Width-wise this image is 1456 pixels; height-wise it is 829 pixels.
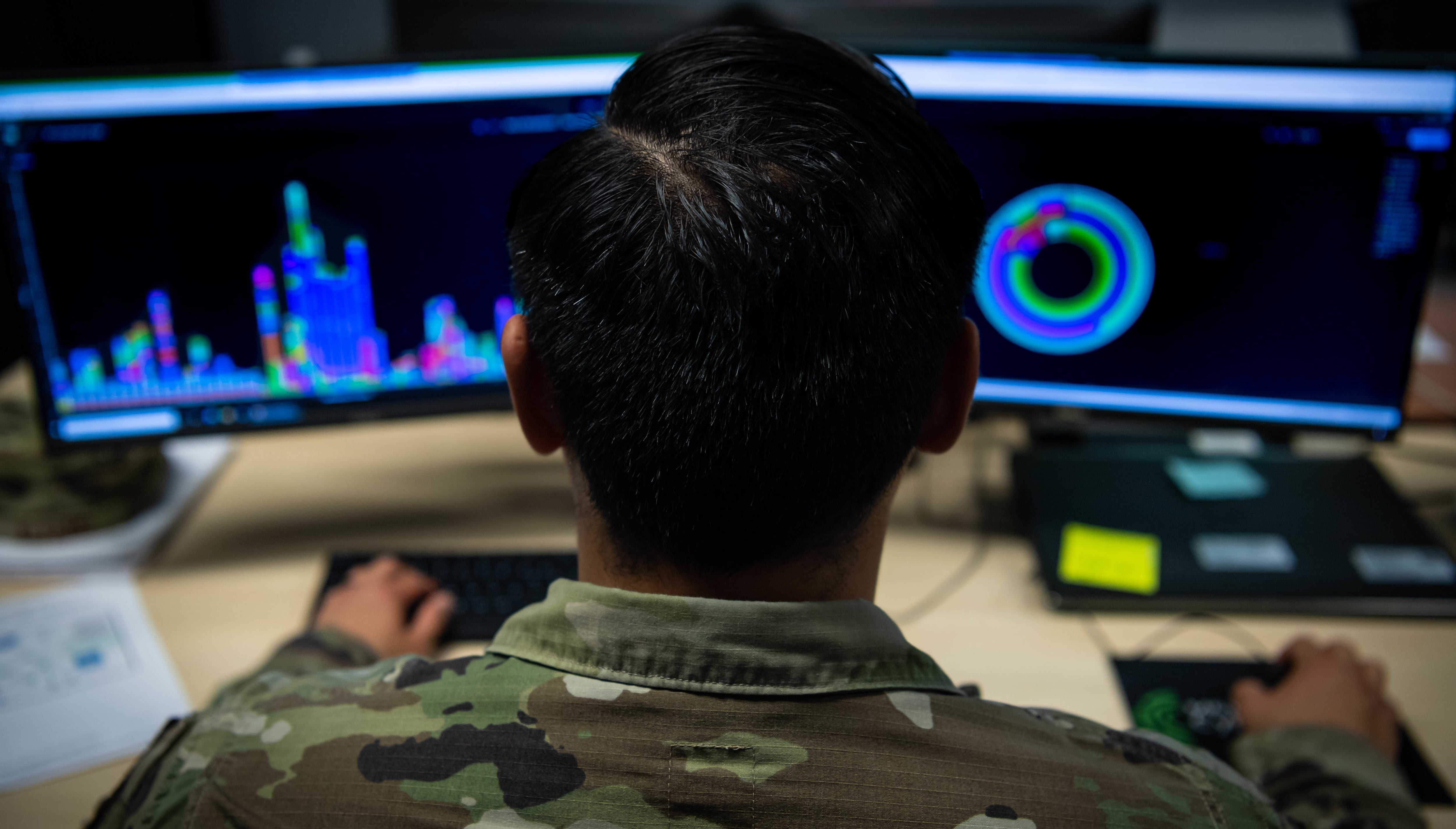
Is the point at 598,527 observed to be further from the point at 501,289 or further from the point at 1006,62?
the point at 1006,62

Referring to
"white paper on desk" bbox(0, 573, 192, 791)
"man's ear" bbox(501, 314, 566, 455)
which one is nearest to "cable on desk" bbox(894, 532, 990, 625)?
"man's ear" bbox(501, 314, 566, 455)

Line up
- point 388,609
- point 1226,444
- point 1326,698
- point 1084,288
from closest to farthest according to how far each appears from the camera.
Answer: point 1326,698 → point 388,609 → point 1084,288 → point 1226,444

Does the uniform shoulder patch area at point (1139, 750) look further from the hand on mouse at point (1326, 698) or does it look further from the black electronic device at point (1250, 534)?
the black electronic device at point (1250, 534)

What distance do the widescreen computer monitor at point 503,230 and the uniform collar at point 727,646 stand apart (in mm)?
555

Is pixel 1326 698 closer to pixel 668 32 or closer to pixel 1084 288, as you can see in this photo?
pixel 1084 288

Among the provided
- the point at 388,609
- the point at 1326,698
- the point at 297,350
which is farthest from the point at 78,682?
the point at 1326,698

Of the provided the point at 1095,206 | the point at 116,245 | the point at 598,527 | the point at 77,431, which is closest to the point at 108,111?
the point at 116,245

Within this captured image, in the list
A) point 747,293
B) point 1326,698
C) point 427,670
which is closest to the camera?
point 747,293

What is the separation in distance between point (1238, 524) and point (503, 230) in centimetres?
82

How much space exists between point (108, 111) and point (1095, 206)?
94cm

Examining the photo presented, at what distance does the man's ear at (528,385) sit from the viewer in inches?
22.0

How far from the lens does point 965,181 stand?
548 millimetres

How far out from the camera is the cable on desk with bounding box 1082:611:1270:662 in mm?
956

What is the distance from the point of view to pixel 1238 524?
110 cm
